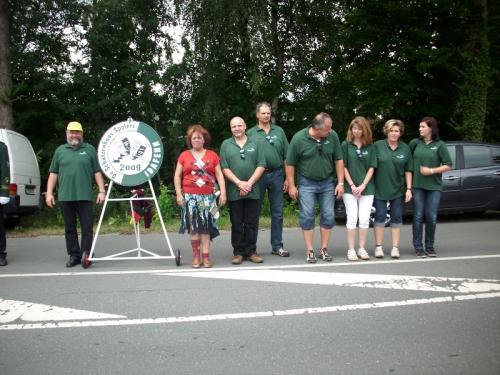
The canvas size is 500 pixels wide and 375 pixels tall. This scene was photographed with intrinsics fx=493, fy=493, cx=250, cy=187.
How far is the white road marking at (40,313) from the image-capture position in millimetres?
4250

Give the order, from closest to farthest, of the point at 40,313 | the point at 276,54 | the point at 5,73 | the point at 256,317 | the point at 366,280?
the point at 256,317
the point at 40,313
the point at 366,280
the point at 5,73
the point at 276,54

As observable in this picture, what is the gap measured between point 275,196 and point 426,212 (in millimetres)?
2136

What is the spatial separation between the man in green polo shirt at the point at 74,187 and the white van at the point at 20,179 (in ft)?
12.4

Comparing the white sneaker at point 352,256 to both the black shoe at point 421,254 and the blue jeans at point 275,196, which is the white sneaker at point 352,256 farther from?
the blue jeans at point 275,196

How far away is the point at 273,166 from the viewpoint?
711 centimetres

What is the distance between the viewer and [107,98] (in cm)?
1892

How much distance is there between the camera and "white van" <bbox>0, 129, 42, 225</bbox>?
10.2 m

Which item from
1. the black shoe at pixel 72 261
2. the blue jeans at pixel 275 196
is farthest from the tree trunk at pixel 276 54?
the black shoe at pixel 72 261

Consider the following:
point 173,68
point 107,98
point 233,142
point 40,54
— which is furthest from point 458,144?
point 40,54

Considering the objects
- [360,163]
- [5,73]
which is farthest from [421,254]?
[5,73]

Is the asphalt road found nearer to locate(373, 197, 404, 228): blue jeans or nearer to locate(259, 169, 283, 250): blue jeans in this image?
locate(373, 197, 404, 228): blue jeans

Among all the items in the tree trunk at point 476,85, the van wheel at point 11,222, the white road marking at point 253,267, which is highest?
the tree trunk at point 476,85

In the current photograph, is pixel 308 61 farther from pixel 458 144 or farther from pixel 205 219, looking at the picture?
pixel 205 219

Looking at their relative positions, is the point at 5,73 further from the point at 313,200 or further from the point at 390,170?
the point at 390,170
